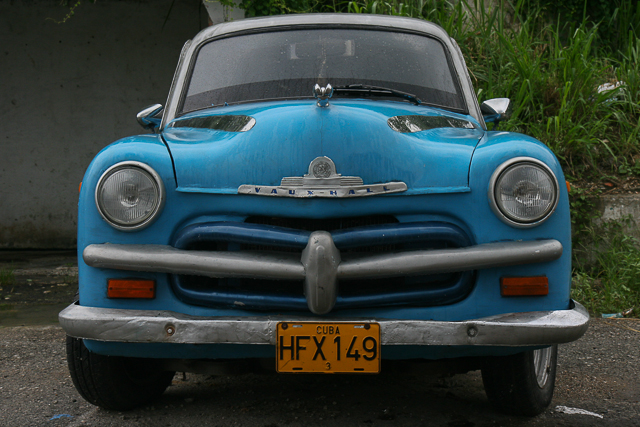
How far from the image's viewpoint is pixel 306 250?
6.35 ft

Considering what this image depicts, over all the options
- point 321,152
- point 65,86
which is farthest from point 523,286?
point 65,86

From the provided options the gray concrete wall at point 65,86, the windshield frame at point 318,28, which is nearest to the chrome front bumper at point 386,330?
the windshield frame at point 318,28

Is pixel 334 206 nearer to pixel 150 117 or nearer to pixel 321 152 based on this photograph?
pixel 321 152

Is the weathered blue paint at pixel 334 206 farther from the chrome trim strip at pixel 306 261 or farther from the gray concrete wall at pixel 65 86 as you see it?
the gray concrete wall at pixel 65 86

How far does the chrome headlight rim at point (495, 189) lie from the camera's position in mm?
2025

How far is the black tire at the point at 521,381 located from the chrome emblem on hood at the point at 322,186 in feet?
2.61

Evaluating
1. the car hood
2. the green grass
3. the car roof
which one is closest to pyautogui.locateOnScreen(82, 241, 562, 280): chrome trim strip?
the car hood

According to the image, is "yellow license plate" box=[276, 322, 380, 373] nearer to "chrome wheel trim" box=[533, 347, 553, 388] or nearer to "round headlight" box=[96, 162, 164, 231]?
"round headlight" box=[96, 162, 164, 231]

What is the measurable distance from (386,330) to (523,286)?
1.59ft

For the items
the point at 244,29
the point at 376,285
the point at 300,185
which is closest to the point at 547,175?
the point at 376,285

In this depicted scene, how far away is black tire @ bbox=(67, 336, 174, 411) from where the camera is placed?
2387 millimetres

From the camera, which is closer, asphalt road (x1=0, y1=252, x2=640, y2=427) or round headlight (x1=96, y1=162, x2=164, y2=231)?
round headlight (x1=96, y1=162, x2=164, y2=231)

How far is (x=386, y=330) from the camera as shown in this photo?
75.1 inches

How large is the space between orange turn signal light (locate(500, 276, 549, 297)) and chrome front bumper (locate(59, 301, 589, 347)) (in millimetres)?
85
